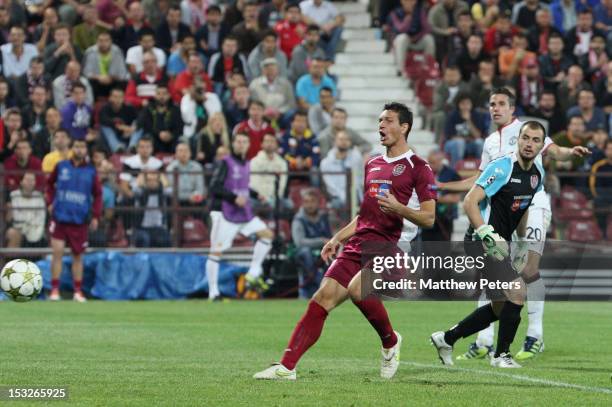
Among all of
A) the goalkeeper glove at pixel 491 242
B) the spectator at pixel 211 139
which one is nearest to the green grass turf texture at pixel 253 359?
the goalkeeper glove at pixel 491 242

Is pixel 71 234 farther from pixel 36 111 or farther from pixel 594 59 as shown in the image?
pixel 594 59

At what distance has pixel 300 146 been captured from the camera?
25.2m

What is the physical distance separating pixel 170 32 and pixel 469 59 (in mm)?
6106

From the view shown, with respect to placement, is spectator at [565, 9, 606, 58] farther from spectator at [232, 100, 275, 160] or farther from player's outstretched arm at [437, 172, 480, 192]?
player's outstretched arm at [437, 172, 480, 192]

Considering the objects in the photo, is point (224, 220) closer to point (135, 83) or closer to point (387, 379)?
point (135, 83)

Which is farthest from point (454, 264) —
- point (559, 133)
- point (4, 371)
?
point (559, 133)

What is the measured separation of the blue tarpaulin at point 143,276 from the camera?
76.3 feet

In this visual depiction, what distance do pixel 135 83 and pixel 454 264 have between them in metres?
15.7

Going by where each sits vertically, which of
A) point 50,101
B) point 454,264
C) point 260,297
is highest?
point 50,101

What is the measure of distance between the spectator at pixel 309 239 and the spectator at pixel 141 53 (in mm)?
4822

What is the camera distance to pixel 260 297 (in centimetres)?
2348

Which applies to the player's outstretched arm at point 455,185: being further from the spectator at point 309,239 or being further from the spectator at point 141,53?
the spectator at point 141,53

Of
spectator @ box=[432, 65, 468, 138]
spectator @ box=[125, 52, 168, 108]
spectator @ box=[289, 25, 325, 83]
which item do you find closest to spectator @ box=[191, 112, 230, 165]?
spectator @ box=[125, 52, 168, 108]

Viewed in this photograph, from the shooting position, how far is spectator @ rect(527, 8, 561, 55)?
29094 mm
